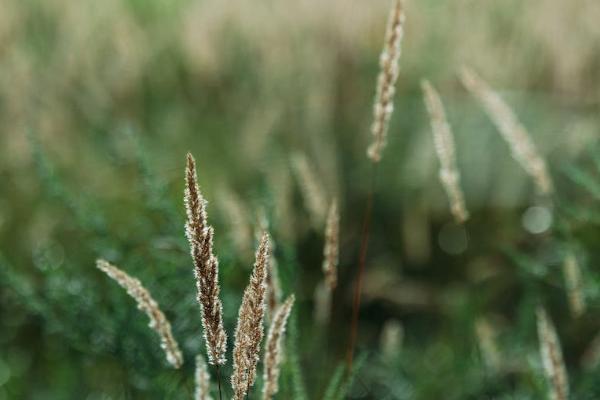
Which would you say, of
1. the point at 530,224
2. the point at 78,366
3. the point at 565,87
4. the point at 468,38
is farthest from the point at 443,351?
the point at 468,38

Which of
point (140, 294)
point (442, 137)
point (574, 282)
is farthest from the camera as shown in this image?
point (574, 282)

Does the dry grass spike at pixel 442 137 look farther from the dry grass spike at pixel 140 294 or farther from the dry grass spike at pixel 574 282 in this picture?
the dry grass spike at pixel 140 294

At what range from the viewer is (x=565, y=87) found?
2.39m

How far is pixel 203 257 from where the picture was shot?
0.61m

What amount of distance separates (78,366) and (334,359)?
591mm

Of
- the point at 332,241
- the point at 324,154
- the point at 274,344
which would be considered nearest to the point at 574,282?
the point at 332,241

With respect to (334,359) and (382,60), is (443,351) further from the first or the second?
(382,60)

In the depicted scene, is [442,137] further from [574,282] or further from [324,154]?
[324,154]

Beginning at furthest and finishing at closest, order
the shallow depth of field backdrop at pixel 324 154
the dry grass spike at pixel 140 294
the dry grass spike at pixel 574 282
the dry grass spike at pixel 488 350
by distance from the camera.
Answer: the shallow depth of field backdrop at pixel 324 154 → the dry grass spike at pixel 488 350 → the dry grass spike at pixel 574 282 → the dry grass spike at pixel 140 294

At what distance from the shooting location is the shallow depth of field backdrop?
180 cm

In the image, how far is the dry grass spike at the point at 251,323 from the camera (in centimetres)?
63

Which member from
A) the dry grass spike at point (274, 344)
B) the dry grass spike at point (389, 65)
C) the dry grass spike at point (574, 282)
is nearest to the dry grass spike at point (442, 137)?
the dry grass spike at point (389, 65)

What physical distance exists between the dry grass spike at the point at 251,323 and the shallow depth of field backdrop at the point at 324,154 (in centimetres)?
83

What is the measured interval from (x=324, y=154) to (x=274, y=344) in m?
1.69
